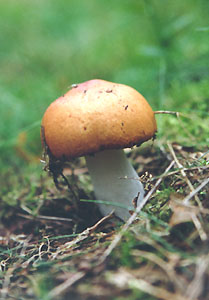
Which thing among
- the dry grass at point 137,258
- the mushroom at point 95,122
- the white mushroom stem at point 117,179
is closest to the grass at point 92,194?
the dry grass at point 137,258

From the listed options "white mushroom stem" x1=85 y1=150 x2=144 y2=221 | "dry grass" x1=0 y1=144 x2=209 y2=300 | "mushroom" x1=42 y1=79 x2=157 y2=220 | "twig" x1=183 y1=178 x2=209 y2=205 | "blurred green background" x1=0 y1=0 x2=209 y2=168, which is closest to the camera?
"dry grass" x1=0 y1=144 x2=209 y2=300

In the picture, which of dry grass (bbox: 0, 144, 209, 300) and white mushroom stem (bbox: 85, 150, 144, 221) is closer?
dry grass (bbox: 0, 144, 209, 300)

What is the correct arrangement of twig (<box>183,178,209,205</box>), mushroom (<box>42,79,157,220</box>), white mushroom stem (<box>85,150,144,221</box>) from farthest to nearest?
1. white mushroom stem (<box>85,150,144,221</box>)
2. mushroom (<box>42,79,157,220</box>)
3. twig (<box>183,178,209,205</box>)

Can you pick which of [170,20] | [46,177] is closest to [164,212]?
[46,177]

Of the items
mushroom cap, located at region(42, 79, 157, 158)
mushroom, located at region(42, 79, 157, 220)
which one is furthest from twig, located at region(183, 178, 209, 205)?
mushroom cap, located at region(42, 79, 157, 158)

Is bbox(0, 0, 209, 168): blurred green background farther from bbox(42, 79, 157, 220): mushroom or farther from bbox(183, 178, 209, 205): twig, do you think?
bbox(183, 178, 209, 205): twig

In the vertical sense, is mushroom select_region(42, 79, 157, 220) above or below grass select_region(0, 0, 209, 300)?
above

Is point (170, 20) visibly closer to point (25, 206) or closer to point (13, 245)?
point (25, 206)

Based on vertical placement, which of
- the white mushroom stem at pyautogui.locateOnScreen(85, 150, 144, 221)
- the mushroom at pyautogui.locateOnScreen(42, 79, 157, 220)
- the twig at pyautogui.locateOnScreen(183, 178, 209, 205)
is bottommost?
the white mushroom stem at pyautogui.locateOnScreen(85, 150, 144, 221)
